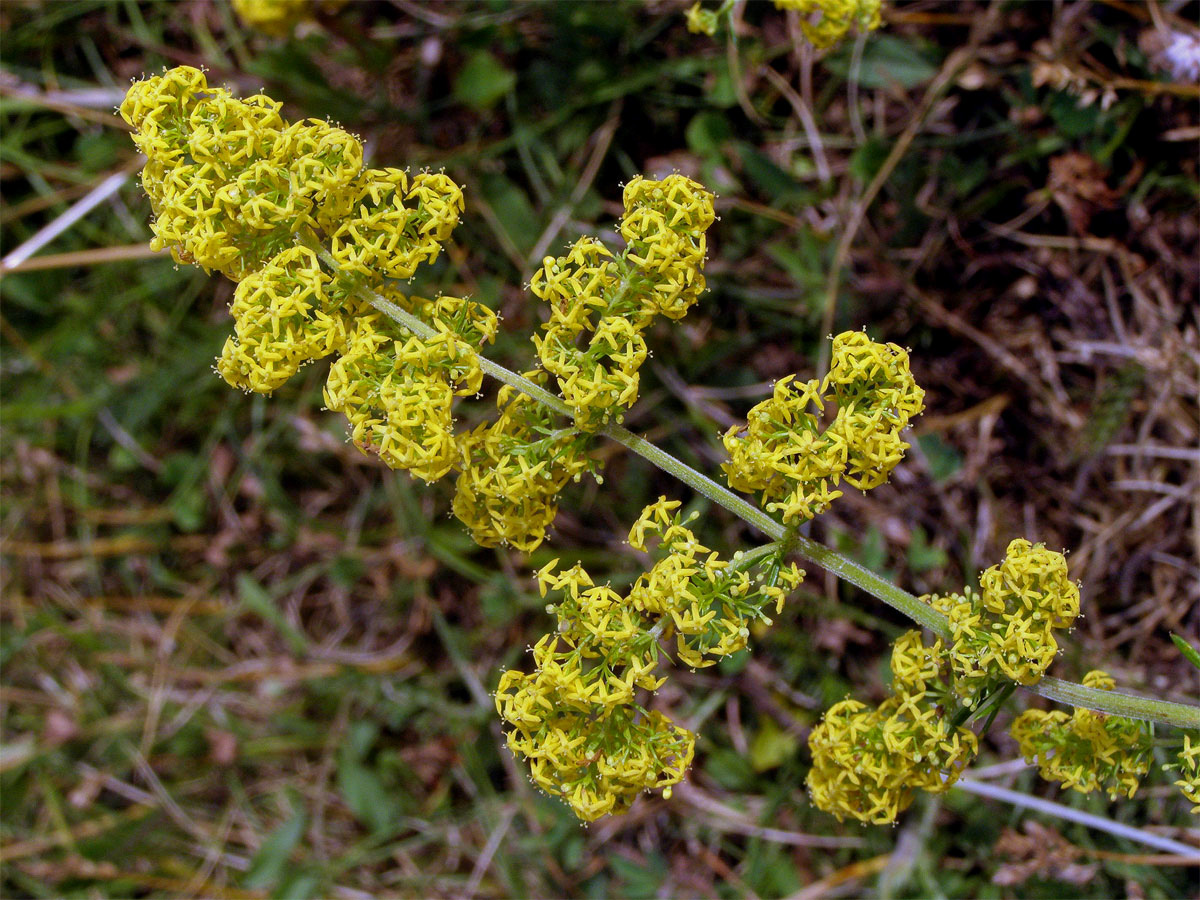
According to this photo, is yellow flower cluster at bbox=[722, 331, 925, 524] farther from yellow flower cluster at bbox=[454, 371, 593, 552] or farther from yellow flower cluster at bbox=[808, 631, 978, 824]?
yellow flower cluster at bbox=[808, 631, 978, 824]

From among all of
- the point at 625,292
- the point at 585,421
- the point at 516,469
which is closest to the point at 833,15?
the point at 625,292

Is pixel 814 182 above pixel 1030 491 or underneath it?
above

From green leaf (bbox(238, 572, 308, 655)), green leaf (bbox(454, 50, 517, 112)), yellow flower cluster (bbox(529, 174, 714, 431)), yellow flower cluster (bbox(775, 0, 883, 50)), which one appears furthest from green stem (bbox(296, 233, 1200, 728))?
green leaf (bbox(238, 572, 308, 655))

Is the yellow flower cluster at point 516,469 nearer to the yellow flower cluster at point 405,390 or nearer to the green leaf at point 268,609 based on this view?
the yellow flower cluster at point 405,390

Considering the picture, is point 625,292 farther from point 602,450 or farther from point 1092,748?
point 602,450

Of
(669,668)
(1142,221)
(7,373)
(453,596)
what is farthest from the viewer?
(7,373)

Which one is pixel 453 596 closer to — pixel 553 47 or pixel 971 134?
pixel 553 47

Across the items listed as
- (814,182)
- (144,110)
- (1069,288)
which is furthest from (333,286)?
(1069,288)
